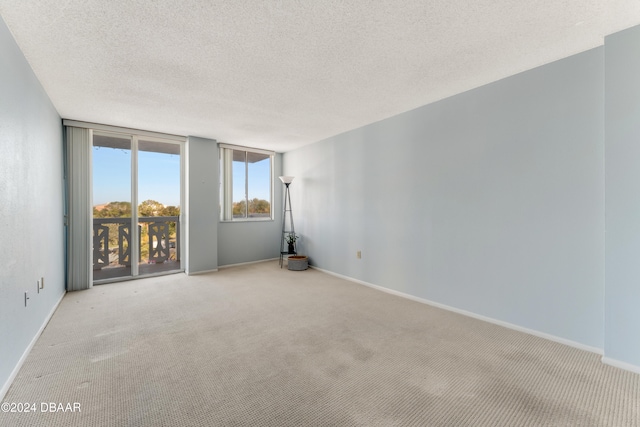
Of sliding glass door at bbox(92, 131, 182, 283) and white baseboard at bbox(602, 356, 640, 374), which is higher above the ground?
sliding glass door at bbox(92, 131, 182, 283)

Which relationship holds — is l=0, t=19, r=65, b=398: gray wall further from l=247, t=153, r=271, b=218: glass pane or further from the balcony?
l=247, t=153, r=271, b=218: glass pane

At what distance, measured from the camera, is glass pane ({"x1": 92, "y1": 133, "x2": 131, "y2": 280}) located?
4.21 meters

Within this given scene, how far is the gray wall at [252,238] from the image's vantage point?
5387 mm

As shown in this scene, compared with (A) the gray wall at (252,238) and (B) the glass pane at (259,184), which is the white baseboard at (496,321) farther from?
(B) the glass pane at (259,184)

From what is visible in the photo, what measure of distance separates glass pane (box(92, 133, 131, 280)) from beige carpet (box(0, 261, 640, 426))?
1587 mm

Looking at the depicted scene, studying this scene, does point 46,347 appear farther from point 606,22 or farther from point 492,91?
point 606,22

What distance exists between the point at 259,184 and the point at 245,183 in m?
0.33

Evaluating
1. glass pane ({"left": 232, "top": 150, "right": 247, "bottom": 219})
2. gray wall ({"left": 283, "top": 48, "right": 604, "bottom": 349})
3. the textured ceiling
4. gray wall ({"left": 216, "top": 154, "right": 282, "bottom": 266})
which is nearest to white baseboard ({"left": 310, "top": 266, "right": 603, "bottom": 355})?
gray wall ({"left": 283, "top": 48, "right": 604, "bottom": 349})

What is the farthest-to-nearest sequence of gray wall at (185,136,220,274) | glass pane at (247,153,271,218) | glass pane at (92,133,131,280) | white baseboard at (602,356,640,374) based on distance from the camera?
glass pane at (247,153,271,218)
gray wall at (185,136,220,274)
glass pane at (92,133,131,280)
white baseboard at (602,356,640,374)

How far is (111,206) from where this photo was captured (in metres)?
4.31

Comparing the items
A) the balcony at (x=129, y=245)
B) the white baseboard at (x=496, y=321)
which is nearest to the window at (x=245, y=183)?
the balcony at (x=129, y=245)

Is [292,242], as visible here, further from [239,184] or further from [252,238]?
[239,184]

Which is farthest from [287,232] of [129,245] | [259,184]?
[129,245]

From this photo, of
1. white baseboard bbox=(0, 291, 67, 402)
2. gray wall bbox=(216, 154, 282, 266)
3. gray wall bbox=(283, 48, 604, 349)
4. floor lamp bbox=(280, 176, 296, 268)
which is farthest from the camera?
floor lamp bbox=(280, 176, 296, 268)
